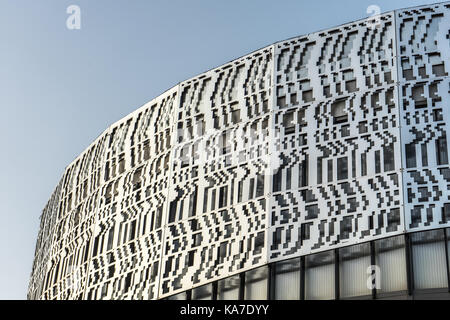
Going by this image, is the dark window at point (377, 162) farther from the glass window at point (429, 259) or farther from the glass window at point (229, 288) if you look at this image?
the glass window at point (229, 288)

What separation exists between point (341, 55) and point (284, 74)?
3154 millimetres

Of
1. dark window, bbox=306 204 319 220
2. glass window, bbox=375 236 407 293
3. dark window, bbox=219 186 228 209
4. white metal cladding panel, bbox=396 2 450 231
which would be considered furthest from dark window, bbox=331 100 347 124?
glass window, bbox=375 236 407 293

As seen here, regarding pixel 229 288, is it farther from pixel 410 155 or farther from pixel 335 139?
pixel 410 155

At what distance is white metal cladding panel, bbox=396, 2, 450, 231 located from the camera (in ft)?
136

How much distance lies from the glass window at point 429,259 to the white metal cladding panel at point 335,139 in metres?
1.08

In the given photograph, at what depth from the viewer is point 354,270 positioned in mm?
41875

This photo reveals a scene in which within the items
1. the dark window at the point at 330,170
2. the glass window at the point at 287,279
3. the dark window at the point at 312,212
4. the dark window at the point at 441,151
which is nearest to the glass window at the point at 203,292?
the glass window at the point at 287,279

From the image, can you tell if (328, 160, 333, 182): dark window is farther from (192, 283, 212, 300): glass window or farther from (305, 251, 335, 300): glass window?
(192, 283, 212, 300): glass window

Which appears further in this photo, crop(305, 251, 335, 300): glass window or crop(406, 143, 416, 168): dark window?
crop(406, 143, 416, 168): dark window

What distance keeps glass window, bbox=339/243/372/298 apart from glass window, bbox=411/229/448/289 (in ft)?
7.04

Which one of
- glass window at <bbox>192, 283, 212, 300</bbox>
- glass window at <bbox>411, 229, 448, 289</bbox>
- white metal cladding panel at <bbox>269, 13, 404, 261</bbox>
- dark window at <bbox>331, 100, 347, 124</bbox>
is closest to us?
glass window at <bbox>411, 229, 448, 289</bbox>

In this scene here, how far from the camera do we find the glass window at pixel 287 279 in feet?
142

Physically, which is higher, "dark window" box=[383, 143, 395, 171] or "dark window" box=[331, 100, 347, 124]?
"dark window" box=[331, 100, 347, 124]
